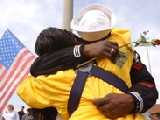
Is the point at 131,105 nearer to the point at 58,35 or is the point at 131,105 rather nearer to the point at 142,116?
the point at 142,116

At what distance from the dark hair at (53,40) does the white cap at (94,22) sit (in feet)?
0.38

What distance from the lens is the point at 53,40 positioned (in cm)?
245

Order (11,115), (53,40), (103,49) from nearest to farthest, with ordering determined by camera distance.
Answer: (103,49)
(53,40)
(11,115)

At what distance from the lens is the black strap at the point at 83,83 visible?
2254 millimetres

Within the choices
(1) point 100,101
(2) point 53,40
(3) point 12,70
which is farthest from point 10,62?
(1) point 100,101

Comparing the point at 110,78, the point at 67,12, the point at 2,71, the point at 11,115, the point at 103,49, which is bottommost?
the point at 11,115

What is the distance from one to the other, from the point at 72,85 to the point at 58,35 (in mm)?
356

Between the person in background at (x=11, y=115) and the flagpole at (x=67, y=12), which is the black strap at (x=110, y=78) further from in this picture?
the person in background at (x=11, y=115)

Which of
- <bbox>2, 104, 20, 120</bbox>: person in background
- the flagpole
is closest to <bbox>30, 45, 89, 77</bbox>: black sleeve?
the flagpole

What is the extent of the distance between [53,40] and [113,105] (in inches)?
21.6

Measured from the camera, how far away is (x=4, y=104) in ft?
22.6

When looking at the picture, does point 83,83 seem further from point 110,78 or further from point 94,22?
point 94,22

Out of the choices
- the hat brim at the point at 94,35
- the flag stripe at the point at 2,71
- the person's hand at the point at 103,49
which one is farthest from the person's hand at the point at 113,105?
the flag stripe at the point at 2,71

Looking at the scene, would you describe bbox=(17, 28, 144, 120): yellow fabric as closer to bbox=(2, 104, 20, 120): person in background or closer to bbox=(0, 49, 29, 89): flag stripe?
bbox=(0, 49, 29, 89): flag stripe
